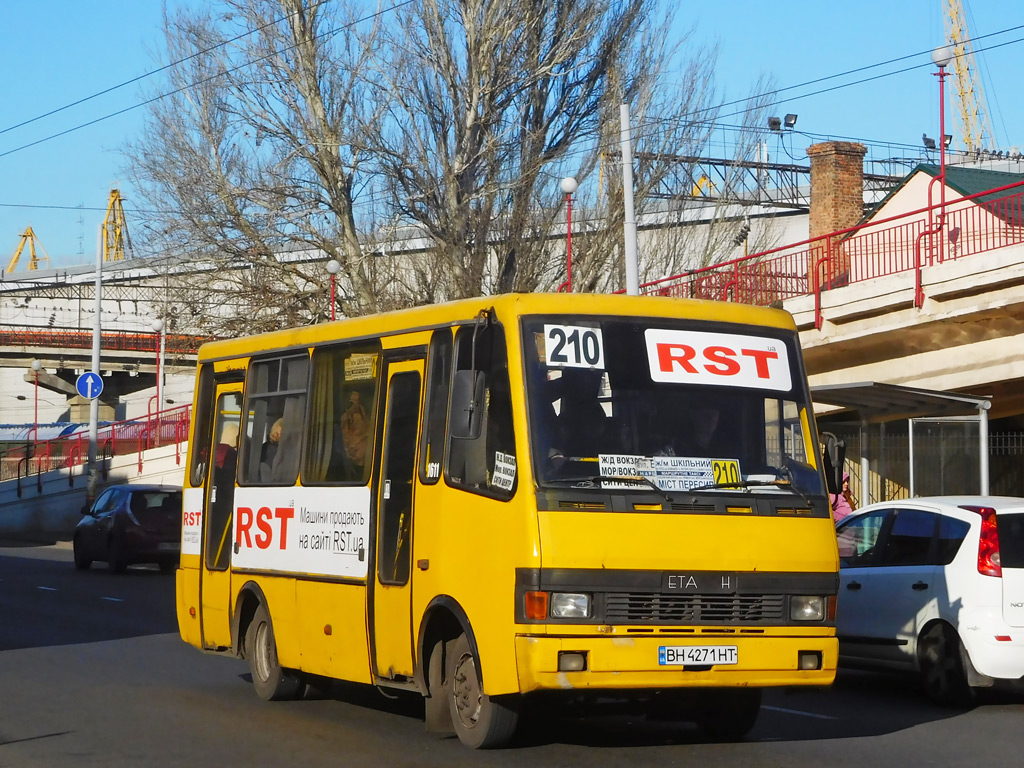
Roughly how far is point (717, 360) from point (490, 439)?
4.74 feet

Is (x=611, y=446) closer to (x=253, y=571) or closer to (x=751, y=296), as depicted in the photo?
(x=253, y=571)

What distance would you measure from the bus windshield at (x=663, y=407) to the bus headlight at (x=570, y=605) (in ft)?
2.00

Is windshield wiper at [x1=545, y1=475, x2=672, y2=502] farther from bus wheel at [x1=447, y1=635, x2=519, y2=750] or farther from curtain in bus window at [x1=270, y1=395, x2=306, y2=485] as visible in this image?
curtain in bus window at [x1=270, y1=395, x2=306, y2=485]

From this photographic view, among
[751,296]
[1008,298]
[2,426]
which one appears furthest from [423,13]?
[2,426]

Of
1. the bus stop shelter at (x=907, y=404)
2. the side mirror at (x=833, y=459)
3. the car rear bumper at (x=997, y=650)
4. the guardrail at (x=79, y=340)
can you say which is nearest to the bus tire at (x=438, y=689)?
the side mirror at (x=833, y=459)

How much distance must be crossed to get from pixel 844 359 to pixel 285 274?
708 inches

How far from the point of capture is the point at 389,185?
3769cm

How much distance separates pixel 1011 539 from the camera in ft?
35.7

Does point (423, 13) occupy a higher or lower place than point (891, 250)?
higher

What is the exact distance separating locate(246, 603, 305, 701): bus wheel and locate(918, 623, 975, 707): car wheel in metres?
4.67

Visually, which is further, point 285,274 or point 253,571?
point 285,274

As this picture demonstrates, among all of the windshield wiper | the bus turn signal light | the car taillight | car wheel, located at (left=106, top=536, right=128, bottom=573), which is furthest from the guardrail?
the bus turn signal light

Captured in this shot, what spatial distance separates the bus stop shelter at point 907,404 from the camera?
1748 centimetres

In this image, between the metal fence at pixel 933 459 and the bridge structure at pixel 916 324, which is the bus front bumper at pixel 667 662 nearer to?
the bridge structure at pixel 916 324
